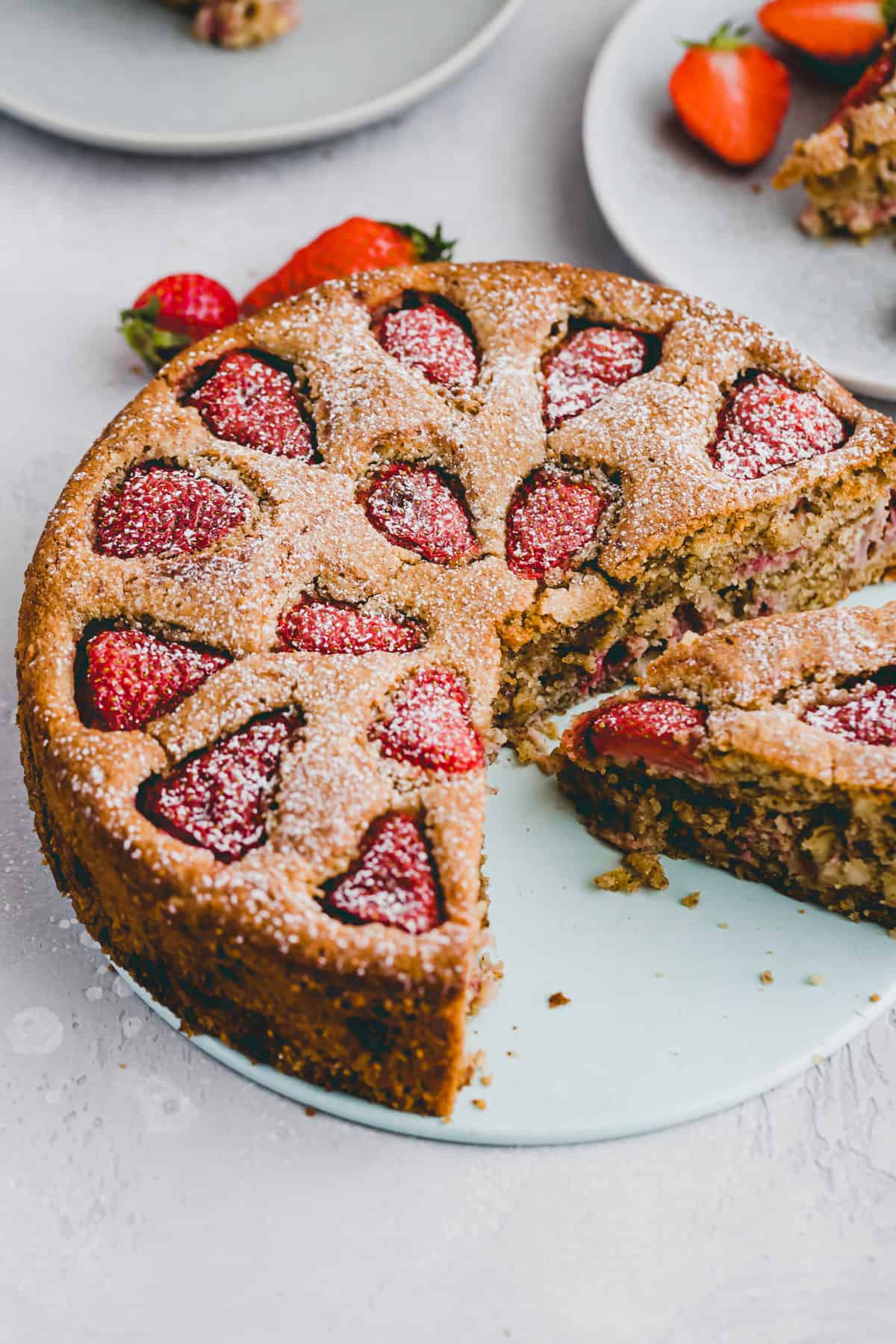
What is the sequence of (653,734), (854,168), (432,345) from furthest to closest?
1. (854,168)
2. (432,345)
3. (653,734)

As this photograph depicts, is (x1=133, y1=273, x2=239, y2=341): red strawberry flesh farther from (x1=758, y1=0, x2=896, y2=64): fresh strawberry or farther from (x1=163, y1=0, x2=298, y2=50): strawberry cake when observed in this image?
(x1=758, y1=0, x2=896, y2=64): fresh strawberry

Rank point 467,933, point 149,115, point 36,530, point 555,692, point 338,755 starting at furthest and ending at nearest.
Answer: point 149,115, point 36,530, point 555,692, point 338,755, point 467,933

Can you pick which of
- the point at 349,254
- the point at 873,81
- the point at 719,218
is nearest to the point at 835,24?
the point at 873,81

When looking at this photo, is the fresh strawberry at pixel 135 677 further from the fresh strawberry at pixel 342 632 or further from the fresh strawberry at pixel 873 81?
the fresh strawberry at pixel 873 81

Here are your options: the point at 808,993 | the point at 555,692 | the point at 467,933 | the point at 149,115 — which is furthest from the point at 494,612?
the point at 149,115

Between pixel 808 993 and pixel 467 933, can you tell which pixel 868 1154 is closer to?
pixel 808 993

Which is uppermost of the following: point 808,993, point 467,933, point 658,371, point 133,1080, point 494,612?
point 658,371

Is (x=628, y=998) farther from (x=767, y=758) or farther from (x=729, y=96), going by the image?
(x=729, y=96)

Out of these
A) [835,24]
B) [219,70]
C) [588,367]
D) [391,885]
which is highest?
[835,24]
